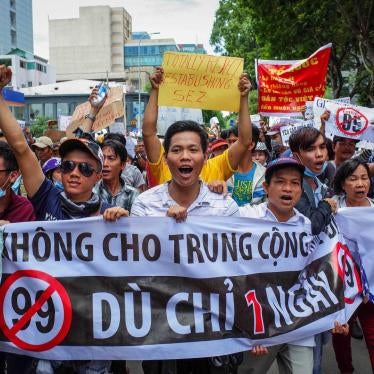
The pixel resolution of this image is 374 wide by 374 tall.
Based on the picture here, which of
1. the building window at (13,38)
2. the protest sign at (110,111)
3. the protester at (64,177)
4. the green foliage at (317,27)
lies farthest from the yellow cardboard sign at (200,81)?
the building window at (13,38)

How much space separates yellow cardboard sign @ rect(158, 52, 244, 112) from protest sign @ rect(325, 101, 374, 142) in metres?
2.25

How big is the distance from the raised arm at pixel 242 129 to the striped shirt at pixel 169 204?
0.75m

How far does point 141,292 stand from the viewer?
9.32 ft

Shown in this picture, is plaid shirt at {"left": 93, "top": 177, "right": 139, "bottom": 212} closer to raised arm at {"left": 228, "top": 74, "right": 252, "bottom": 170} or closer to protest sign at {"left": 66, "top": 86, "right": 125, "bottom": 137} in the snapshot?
raised arm at {"left": 228, "top": 74, "right": 252, "bottom": 170}

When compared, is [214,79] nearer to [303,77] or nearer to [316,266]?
[316,266]

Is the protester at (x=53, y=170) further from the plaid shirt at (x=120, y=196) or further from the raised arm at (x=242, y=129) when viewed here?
the raised arm at (x=242, y=129)

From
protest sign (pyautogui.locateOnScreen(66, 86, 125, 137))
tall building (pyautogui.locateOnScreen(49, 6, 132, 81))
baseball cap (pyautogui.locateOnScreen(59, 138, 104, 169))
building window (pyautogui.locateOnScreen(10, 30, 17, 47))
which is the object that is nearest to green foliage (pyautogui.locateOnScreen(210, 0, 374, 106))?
protest sign (pyautogui.locateOnScreen(66, 86, 125, 137))

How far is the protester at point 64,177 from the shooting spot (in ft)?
9.27

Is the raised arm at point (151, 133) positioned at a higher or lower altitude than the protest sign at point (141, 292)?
higher

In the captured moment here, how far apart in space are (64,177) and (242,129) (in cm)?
133

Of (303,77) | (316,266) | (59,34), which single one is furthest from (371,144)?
(59,34)

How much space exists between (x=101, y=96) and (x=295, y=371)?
3.26 meters

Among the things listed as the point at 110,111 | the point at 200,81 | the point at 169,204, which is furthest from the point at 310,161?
the point at 110,111

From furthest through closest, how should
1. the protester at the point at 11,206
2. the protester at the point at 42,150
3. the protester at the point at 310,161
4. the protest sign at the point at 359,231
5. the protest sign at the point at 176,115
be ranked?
the protest sign at the point at 176,115
the protester at the point at 42,150
the protest sign at the point at 359,231
the protester at the point at 310,161
the protester at the point at 11,206
